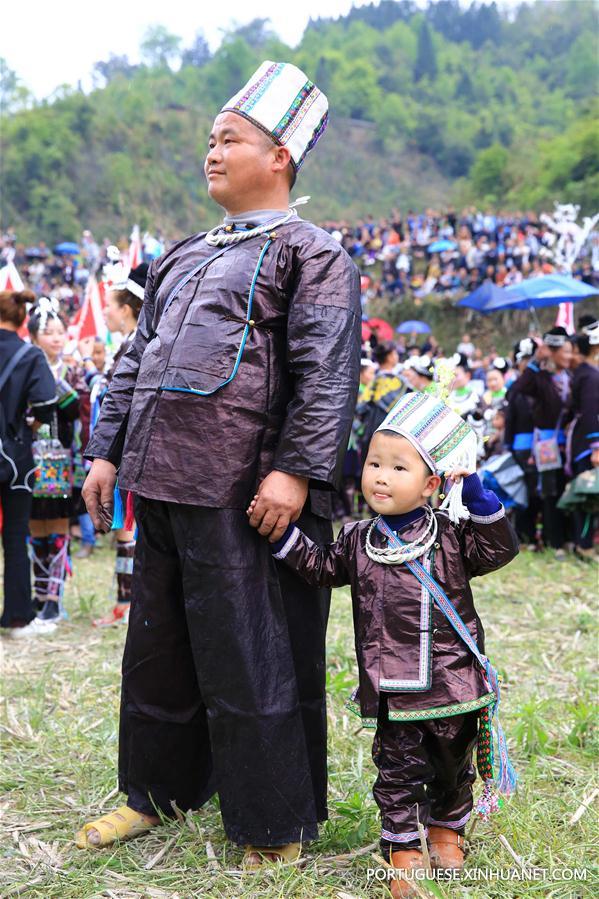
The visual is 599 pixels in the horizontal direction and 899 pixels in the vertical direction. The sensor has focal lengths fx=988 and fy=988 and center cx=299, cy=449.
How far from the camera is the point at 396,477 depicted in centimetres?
274

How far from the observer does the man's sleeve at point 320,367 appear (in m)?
2.71

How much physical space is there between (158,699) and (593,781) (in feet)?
5.14

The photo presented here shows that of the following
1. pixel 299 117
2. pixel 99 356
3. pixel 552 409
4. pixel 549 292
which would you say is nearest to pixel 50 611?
pixel 99 356

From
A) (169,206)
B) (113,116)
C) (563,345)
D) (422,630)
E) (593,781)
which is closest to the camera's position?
(422,630)

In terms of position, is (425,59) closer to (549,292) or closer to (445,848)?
(549,292)

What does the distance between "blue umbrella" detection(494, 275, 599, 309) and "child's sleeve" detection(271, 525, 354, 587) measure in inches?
373

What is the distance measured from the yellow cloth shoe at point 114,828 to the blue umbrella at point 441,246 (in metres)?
28.6

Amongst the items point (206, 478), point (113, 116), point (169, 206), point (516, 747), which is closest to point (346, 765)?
point (516, 747)

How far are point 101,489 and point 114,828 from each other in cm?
104

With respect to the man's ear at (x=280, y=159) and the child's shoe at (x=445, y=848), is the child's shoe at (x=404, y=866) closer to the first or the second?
the child's shoe at (x=445, y=848)

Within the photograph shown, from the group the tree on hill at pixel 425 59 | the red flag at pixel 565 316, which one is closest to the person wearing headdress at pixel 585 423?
the red flag at pixel 565 316

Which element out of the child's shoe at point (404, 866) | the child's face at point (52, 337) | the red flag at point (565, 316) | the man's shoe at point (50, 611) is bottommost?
the man's shoe at point (50, 611)

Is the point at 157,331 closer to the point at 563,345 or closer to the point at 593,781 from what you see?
the point at 593,781

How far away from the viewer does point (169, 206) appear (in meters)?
62.2
